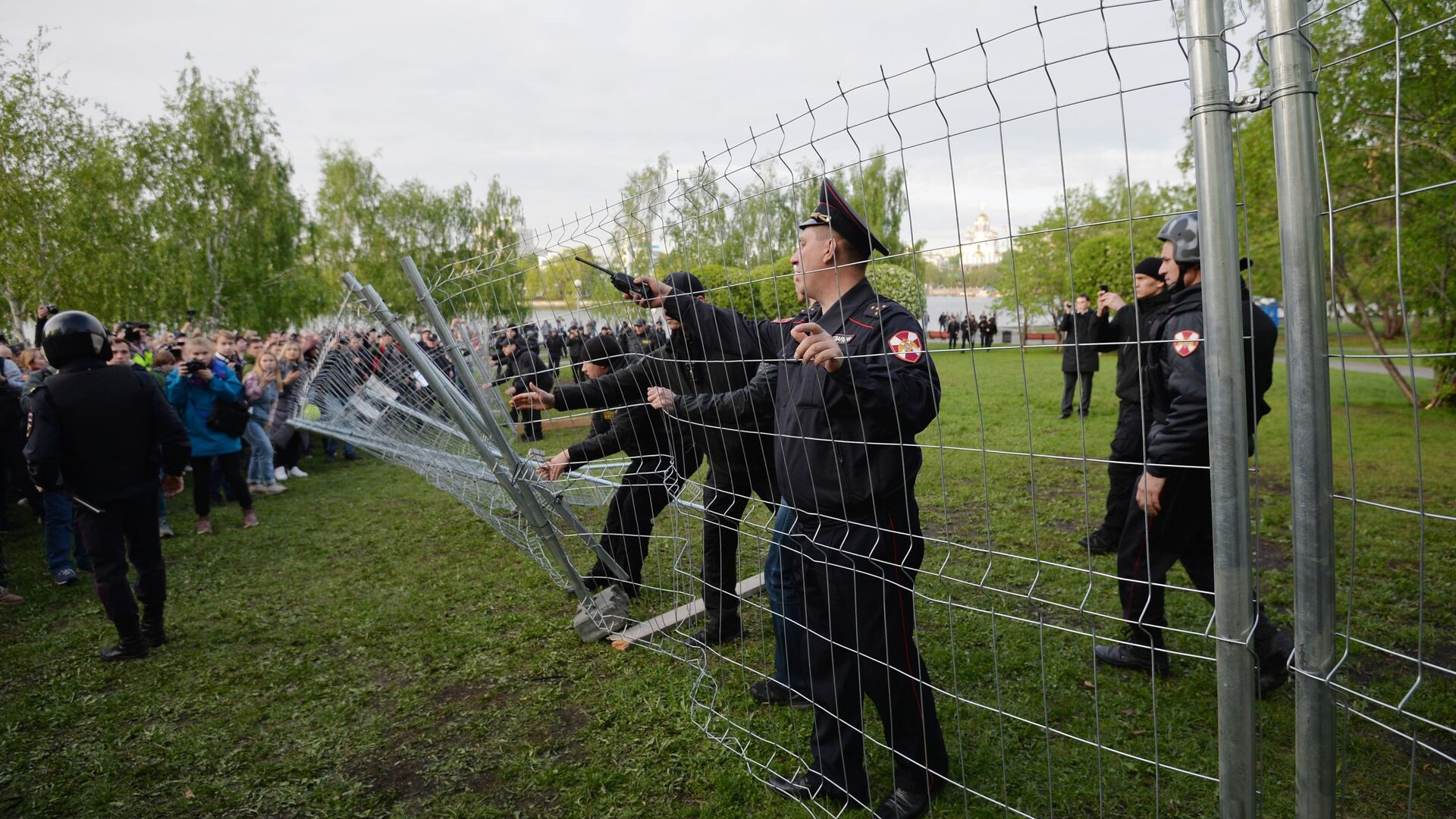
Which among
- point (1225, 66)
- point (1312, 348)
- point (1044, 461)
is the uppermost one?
point (1225, 66)

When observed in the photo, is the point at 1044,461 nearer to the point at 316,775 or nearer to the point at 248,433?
the point at 316,775

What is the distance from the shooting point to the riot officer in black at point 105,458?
438cm

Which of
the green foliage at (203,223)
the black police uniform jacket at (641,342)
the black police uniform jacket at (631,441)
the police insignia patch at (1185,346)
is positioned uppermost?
the green foliage at (203,223)

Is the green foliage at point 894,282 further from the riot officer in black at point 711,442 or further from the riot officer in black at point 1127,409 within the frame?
the riot officer in black at point 1127,409

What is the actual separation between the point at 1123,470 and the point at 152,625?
580 cm

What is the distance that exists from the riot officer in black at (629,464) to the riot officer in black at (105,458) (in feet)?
7.91

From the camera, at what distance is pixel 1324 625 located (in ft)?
4.70

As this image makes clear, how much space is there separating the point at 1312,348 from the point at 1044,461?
7282 millimetres

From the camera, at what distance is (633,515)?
4816mm

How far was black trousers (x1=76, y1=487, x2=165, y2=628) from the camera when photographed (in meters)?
4.39

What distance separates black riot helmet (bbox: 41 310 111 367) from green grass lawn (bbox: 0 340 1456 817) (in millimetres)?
1724

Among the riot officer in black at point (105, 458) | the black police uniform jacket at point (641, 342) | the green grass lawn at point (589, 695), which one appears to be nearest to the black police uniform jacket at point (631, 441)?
the green grass lawn at point (589, 695)

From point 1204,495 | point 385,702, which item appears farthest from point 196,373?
point 1204,495

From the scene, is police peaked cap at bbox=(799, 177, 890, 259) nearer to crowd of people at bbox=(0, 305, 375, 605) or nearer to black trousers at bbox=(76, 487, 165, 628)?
crowd of people at bbox=(0, 305, 375, 605)
